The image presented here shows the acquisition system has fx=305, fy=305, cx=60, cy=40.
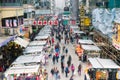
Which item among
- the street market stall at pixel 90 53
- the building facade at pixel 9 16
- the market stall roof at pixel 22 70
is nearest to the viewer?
the market stall roof at pixel 22 70

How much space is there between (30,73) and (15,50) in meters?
9.37

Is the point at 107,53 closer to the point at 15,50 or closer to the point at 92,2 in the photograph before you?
the point at 15,50

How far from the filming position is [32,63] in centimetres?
2622

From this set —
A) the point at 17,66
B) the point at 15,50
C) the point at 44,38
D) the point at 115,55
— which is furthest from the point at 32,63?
the point at 44,38

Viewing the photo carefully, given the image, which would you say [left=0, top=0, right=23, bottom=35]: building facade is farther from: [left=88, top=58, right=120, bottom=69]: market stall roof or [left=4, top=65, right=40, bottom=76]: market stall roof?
[left=88, top=58, right=120, bottom=69]: market stall roof

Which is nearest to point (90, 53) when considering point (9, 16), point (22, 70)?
point (9, 16)

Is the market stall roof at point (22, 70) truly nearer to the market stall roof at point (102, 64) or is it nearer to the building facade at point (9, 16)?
the market stall roof at point (102, 64)

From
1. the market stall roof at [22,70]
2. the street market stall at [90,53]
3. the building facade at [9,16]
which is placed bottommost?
the street market stall at [90,53]

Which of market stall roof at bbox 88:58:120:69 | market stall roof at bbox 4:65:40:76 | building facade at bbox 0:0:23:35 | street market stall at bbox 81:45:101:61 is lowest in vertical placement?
street market stall at bbox 81:45:101:61

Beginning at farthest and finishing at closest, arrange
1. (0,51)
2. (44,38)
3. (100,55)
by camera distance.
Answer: (44,38) < (100,55) < (0,51)

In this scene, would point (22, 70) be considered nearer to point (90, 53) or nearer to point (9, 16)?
point (90, 53)

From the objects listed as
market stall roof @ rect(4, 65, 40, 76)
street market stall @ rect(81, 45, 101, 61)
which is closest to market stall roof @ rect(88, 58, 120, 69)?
market stall roof @ rect(4, 65, 40, 76)

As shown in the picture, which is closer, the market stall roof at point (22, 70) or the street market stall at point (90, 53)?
the market stall roof at point (22, 70)

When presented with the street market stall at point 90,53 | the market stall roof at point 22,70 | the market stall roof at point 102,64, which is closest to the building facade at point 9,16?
the street market stall at point 90,53
